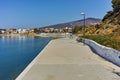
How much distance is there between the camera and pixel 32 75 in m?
10.4

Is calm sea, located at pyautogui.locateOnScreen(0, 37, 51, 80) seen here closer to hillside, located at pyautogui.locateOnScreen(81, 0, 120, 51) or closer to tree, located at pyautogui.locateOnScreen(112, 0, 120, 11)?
hillside, located at pyautogui.locateOnScreen(81, 0, 120, 51)

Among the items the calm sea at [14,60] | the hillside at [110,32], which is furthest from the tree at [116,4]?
the calm sea at [14,60]

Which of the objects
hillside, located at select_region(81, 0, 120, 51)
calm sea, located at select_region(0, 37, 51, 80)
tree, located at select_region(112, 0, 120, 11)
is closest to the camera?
calm sea, located at select_region(0, 37, 51, 80)

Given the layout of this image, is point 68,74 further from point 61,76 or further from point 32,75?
point 32,75

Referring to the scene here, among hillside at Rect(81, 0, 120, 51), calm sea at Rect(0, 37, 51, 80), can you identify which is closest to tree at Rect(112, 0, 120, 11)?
hillside at Rect(81, 0, 120, 51)

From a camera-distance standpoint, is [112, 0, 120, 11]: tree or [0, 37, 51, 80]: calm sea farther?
[112, 0, 120, 11]: tree

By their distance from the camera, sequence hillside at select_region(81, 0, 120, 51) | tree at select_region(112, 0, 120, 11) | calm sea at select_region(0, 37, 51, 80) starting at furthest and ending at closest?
1. tree at select_region(112, 0, 120, 11)
2. hillside at select_region(81, 0, 120, 51)
3. calm sea at select_region(0, 37, 51, 80)

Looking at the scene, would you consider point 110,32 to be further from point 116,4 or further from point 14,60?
point 116,4

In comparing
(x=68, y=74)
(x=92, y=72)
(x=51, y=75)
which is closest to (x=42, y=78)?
(x=51, y=75)

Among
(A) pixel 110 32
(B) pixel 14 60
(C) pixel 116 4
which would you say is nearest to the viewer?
(B) pixel 14 60

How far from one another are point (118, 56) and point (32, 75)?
502cm

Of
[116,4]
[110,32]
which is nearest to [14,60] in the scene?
[110,32]

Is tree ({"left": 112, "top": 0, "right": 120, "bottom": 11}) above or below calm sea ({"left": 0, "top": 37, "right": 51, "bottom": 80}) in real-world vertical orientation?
above

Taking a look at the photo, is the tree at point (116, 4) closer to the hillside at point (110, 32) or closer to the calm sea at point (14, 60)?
the hillside at point (110, 32)
